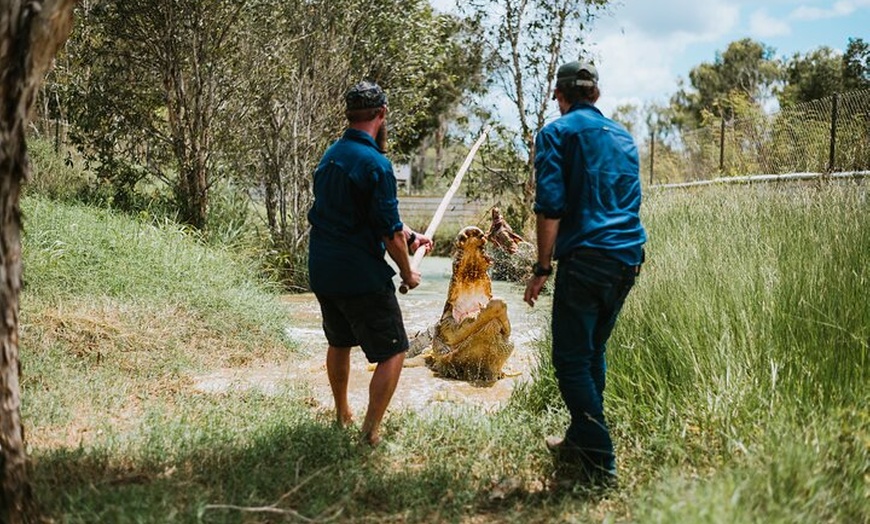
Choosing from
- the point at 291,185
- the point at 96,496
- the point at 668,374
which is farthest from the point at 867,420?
the point at 291,185

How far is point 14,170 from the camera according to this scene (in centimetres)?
309

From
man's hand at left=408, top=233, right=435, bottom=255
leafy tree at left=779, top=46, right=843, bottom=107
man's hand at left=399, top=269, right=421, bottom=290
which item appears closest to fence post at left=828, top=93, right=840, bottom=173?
man's hand at left=408, top=233, right=435, bottom=255

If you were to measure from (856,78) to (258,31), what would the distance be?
25.7 m

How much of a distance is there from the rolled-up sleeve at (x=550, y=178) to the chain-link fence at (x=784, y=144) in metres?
6.24

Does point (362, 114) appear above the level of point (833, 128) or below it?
below

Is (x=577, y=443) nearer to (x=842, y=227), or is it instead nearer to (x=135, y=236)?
(x=842, y=227)

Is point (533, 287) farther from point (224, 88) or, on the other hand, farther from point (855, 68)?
point (855, 68)

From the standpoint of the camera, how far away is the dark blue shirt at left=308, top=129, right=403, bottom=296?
14.9ft

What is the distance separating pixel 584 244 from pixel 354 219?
1336 mm

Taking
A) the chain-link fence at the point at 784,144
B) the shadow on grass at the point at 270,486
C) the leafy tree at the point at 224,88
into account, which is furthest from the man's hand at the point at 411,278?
the leafy tree at the point at 224,88

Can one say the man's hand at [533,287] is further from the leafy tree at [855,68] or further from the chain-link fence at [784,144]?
the leafy tree at [855,68]

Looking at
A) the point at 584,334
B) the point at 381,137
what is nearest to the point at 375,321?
the point at 381,137

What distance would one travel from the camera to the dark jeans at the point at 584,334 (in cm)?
392

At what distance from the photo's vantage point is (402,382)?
283 inches
